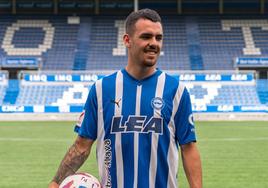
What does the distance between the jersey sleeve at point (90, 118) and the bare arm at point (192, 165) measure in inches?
20.6

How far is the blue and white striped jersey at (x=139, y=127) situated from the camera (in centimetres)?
264

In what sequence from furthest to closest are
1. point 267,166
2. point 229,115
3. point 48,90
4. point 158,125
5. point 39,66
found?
1. point 39,66
2. point 48,90
3. point 229,115
4. point 267,166
5. point 158,125

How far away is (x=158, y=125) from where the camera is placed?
2639 millimetres

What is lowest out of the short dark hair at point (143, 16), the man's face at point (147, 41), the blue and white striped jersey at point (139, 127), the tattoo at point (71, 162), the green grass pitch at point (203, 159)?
the green grass pitch at point (203, 159)

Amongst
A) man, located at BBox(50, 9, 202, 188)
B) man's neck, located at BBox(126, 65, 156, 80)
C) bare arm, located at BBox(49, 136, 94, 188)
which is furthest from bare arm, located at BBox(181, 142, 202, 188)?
bare arm, located at BBox(49, 136, 94, 188)

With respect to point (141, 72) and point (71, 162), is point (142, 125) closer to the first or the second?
point (141, 72)

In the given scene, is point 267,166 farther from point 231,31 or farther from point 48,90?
point 231,31

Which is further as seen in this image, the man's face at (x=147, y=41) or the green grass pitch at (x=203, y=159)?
the green grass pitch at (x=203, y=159)

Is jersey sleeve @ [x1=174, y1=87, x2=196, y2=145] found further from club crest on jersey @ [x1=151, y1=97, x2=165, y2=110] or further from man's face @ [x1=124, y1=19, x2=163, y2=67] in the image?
man's face @ [x1=124, y1=19, x2=163, y2=67]

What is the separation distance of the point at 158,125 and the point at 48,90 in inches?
992

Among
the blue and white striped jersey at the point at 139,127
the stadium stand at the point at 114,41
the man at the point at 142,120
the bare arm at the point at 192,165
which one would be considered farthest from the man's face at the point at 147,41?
the stadium stand at the point at 114,41

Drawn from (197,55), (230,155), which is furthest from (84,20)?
(230,155)

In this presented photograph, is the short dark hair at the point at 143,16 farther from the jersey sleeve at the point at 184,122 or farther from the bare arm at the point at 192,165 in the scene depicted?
the bare arm at the point at 192,165

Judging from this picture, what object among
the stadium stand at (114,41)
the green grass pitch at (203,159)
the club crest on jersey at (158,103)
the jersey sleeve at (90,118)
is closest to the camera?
the club crest on jersey at (158,103)
